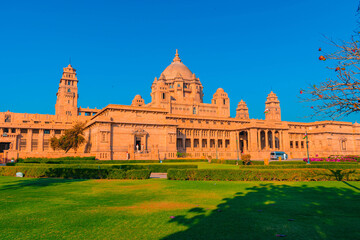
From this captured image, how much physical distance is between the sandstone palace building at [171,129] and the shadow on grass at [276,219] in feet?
137

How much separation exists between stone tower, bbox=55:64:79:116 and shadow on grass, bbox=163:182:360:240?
85851mm

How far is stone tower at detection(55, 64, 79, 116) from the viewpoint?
88.1m

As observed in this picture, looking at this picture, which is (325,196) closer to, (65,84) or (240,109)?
(65,84)

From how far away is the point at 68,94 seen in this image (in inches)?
3506

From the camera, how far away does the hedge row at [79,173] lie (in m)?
22.1

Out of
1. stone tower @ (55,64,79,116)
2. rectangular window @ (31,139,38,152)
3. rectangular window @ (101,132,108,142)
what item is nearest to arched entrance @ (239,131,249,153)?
rectangular window @ (101,132,108,142)

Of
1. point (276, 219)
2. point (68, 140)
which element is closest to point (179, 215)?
point (276, 219)

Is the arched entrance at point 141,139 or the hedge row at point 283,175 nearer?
the hedge row at point 283,175

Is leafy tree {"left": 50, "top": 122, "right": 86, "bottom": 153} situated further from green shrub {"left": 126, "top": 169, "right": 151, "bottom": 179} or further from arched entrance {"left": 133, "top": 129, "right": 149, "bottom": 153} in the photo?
green shrub {"left": 126, "top": 169, "right": 151, "bottom": 179}

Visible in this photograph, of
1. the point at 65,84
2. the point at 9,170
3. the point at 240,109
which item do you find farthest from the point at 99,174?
the point at 240,109

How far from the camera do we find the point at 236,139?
78.2m

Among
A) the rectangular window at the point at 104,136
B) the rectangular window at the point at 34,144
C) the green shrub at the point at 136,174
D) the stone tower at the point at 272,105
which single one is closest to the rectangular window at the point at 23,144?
the rectangular window at the point at 34,144

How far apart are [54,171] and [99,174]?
431 centimetres

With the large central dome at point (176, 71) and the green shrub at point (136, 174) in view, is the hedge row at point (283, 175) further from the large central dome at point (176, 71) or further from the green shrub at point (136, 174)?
the large central dome at point (176, 71)
